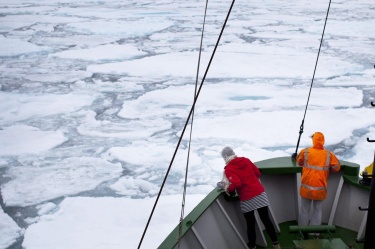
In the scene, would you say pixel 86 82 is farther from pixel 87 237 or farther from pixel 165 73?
pixel 87 237

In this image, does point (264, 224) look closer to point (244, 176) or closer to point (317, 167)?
point (244, 176)

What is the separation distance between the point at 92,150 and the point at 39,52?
6788 mm

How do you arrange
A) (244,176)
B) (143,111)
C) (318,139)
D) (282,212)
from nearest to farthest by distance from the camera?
(244,176) < (318,139) < (282,212) < (143,111)

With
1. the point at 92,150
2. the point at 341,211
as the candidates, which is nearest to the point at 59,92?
the point at 92,150

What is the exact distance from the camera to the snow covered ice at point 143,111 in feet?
15.8

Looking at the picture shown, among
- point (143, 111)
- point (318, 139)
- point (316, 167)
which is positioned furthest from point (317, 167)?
point (143, 111)

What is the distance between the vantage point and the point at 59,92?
8.99 metres

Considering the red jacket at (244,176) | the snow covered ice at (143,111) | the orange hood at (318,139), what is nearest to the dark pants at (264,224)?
the red jacket at (244,176)

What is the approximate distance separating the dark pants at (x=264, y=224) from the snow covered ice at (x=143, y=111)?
1490mm

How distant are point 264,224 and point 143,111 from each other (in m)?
5.21

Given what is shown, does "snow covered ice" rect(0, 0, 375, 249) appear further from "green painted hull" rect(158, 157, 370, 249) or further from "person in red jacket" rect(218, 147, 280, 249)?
"person in red jacket" rect(218, 147, 280, 249)

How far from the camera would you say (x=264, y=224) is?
2.88 m

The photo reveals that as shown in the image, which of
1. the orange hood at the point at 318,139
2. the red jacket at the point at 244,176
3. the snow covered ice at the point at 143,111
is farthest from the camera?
the snow covered ice at the point at 143,111

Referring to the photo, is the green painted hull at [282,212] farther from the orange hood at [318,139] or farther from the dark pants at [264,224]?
the orange hood at [318,139]
